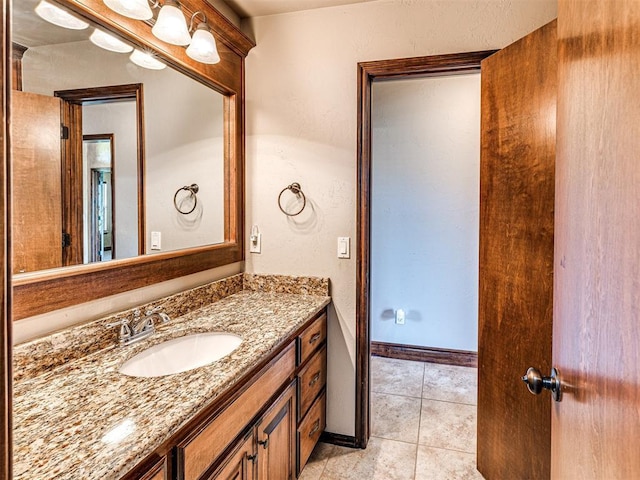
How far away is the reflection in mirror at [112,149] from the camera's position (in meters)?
1.11

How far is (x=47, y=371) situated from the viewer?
1.13 metres

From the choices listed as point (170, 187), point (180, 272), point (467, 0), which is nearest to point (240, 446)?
point (180, 272)

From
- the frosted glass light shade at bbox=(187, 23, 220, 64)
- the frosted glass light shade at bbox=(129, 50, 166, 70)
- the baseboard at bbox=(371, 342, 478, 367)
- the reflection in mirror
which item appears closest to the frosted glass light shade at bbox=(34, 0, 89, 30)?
the reflection in mirror

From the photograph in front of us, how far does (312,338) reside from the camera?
190 centimetres

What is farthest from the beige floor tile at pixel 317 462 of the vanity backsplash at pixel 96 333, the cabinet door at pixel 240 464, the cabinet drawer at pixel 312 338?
the vanity backsplash at pixel 96 333

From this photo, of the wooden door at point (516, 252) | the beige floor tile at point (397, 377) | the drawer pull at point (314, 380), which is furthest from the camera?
the beige floor tile at point (397, 377)

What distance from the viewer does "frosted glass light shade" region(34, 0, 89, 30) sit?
1.15 m

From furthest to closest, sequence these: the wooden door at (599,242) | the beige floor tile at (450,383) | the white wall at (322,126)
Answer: the beige floor tile at (450,383)
the white wall at (322,126)
the wooden door at (599,242)

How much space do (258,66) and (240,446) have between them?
1.93 meters

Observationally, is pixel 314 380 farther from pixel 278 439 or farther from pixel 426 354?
pixel 426 354

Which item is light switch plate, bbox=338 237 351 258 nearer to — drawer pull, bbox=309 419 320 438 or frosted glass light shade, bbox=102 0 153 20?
drawer pull, bbox=309 419 320 438

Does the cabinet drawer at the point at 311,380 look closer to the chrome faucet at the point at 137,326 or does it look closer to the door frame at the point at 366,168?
the door frame at the point at 366,168

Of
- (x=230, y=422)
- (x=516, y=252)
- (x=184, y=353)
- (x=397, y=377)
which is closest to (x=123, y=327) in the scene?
(x=184, y=353)

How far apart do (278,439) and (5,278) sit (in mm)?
1304
